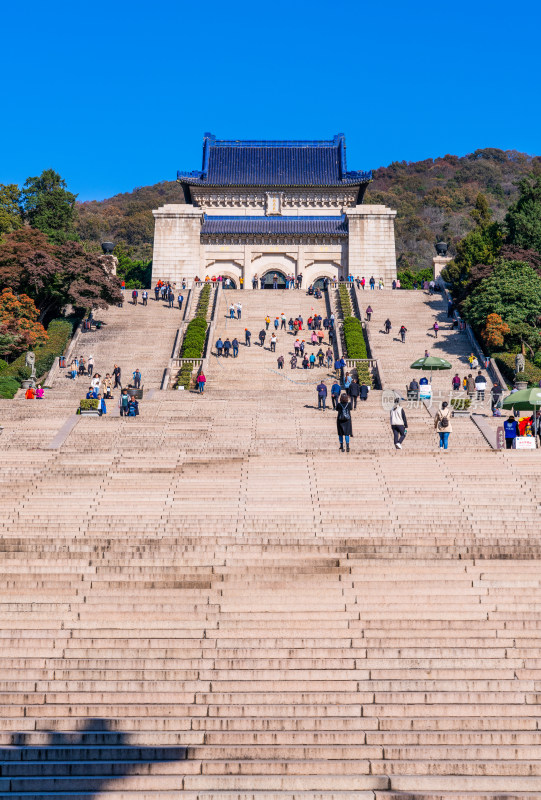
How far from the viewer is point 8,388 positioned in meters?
26.9

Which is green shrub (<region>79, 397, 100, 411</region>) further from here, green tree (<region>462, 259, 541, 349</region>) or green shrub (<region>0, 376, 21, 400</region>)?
green tree (<region>462, 259, 541, 349</region>)

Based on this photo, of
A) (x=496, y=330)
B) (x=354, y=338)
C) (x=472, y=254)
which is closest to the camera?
(x=496, y=330)

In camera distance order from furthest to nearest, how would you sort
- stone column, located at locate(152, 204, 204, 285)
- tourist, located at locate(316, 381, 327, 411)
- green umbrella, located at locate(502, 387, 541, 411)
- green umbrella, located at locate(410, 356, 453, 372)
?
stone column, located at locate(152, 204, 204, 285)
green umbrella, located at locate(410, 356, 453, 372)
tourist, located at locate(316, 381, 327, 411)
green umbrella, located at locate(502, 387, 541, 411)

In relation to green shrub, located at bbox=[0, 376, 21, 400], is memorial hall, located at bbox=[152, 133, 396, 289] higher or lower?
higher

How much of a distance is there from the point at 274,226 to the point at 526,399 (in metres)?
36.2

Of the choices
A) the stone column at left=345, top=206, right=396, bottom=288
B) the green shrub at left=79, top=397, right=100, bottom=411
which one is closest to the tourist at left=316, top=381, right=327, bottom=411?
the green shrub at left=79, top=397, right=100, bottom=411

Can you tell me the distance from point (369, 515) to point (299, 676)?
175 inches

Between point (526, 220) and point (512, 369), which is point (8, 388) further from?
point (526, 220)

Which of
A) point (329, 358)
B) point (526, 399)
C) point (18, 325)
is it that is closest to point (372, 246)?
point (329, 358)

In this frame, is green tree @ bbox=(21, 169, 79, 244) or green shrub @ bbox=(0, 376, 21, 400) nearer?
green shrub @ bbox=(0, 376, 21, 400)

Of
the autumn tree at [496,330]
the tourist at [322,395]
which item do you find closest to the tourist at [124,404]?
the tourist at [322,395]

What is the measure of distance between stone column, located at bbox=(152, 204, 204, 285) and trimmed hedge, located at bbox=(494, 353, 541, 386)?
24.7 m

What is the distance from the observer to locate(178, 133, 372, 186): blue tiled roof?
185ft

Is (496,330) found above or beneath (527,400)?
above
